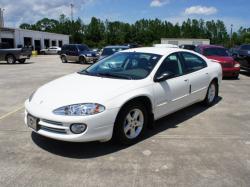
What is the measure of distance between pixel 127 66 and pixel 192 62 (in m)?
1.67

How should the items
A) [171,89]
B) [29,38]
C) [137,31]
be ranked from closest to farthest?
[171,89], [29,38], [137,31]

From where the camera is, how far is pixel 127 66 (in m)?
5.71

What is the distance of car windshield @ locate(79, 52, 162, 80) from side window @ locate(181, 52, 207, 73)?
0.90 metres

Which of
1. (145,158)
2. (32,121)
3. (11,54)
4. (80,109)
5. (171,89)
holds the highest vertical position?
(11,54)

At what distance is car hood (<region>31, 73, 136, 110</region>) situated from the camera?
4414 millimetres

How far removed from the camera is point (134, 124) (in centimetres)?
493

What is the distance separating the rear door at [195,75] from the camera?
20.7ft

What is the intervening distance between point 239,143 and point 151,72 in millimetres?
1856

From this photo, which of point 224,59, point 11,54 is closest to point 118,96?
point 224,59

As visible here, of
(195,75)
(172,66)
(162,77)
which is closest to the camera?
(162,77)

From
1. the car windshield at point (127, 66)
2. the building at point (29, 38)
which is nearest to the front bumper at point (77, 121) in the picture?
the car windshield at point (127, 66)

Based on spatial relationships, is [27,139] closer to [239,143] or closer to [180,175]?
[180,175]

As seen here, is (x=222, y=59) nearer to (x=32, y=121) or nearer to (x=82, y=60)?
(x=32, y=121)

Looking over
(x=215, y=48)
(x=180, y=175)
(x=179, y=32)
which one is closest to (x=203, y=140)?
(x=180, y=175)
